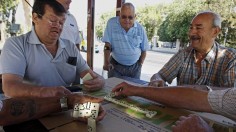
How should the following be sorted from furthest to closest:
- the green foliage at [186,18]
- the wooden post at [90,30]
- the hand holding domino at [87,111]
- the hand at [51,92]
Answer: the wooden post at [90,30] < the green foliage at [186,18] < the hand at [51,92] < the hand holding domino at [87,111]

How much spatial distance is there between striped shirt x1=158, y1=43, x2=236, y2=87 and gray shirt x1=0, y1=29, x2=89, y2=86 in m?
1.10

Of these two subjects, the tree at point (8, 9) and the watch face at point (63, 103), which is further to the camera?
the tree at point (8, 9)

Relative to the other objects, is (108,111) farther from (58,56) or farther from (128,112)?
(58,56)

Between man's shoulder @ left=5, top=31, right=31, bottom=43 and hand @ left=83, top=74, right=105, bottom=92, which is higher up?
man's shoulder @ left=5, top=31, right=31, bottom=43

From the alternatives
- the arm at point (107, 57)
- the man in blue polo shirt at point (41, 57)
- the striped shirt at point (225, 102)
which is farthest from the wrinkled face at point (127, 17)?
the striped shirt at point (225, 102)

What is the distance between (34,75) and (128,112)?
91 centimetres

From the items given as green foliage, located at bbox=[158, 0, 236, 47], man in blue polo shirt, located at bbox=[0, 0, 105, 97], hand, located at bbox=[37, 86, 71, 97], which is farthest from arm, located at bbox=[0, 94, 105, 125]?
green foliage, located at bbox=[158, 0, 236, 47]

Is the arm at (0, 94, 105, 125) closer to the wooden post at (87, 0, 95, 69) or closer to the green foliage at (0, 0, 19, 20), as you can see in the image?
the wooden post at (87, 0, 95, 69)

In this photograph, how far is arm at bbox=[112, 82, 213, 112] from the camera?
127cm

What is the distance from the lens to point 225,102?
117cm

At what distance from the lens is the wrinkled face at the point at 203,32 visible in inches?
82.7

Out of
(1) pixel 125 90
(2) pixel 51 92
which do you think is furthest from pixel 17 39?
(1) pixel 125 90

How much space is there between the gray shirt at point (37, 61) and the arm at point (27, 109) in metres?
0.51

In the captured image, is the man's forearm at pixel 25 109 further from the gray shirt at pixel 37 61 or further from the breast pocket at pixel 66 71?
the breast pocket at pixel 66 71
